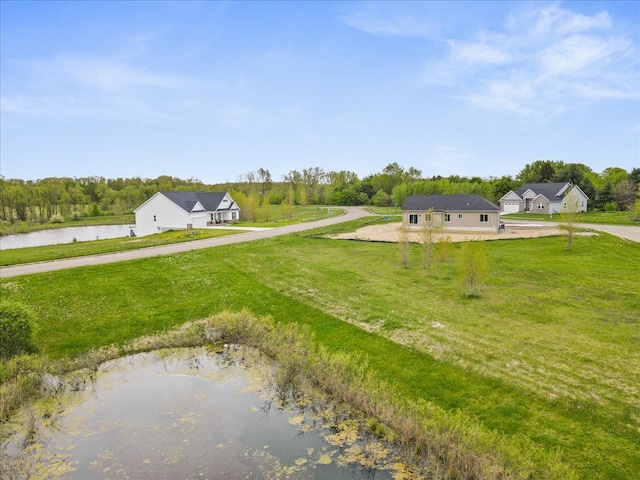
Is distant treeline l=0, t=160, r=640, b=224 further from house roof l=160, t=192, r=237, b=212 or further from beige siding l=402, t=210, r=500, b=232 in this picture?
beige siding l=402, t=210, r=500, b=232

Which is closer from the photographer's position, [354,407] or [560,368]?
[354,407]

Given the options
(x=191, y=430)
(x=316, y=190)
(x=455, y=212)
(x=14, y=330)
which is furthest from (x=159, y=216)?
(x=316, y=190)

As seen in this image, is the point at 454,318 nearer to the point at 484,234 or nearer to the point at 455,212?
the point at 484,234

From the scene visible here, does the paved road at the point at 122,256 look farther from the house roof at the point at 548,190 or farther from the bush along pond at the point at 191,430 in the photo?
the house roof at the point at 548,190

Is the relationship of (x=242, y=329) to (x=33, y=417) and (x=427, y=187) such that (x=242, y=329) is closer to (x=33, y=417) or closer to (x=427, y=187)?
(x=33, y=417)

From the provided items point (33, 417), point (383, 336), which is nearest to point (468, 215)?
point (383, 336)

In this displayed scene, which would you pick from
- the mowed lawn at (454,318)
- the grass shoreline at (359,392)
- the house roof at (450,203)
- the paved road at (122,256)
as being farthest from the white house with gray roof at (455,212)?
the grass shoreline at (359,392)
